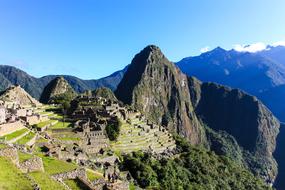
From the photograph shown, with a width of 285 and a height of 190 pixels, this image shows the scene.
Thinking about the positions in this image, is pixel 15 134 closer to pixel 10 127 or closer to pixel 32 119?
pixel 10 127

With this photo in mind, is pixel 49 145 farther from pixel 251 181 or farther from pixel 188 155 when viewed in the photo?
pixel 251 181

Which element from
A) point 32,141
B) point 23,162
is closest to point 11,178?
point 23,162

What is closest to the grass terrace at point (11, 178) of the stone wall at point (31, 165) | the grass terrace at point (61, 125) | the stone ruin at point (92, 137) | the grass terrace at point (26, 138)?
the stone wall at point (31, 165)

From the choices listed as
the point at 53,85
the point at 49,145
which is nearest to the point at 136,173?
the point at 49,145

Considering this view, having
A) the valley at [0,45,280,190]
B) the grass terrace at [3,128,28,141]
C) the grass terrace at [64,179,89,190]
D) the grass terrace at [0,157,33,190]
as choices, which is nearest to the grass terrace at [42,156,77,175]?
the valley at [0,45,280,190]

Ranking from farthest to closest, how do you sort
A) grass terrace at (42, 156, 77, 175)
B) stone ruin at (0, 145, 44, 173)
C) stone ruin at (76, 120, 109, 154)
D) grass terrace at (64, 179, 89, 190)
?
stone ruin at (76, 120, 109, 154)
grass terrace at (42, 156, 77, 175)
grass terrace at (64, 179, 89, 190)
stone ruin at (0, 145, 44, 173)

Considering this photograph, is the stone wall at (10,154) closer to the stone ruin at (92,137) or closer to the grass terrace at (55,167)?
the grass terrace at (55,167)

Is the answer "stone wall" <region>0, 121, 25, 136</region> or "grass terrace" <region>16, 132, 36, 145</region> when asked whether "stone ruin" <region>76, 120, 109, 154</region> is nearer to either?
"stone wall" <region>0, 121, 25, 136</region>
